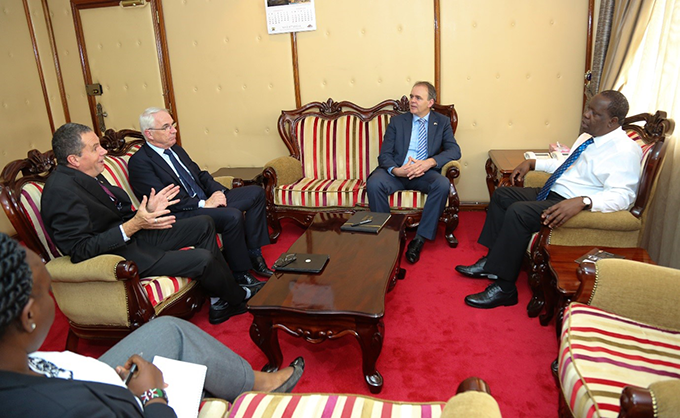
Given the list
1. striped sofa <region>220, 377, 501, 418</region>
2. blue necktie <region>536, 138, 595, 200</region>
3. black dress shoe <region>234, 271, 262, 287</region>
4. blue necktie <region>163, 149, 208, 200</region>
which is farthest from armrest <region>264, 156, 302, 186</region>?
striped sofa <region>220, 377, 501, 418</region>

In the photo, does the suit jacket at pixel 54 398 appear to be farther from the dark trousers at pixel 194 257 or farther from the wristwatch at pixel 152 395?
the dark trousers at pixel 194 257

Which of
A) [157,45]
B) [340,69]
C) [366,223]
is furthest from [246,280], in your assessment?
[157,45]

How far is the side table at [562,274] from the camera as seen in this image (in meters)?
2.07

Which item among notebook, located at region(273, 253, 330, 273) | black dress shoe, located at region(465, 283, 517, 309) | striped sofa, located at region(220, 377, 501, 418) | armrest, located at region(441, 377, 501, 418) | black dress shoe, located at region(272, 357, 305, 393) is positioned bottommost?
black dress shoe, located at region(465, 283, 517, 309)

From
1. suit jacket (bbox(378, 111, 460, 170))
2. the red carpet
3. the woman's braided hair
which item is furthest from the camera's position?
suit jacket (bbox(378, 111, 460, 170))

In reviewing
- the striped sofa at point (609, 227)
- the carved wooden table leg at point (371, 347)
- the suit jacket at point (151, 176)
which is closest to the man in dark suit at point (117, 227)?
the suit jacket at point (151, 176)

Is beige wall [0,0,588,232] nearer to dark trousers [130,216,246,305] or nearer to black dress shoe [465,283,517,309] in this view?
black dress shoe [465,283,517,309]

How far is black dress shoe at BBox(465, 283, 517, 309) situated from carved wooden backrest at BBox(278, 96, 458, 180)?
167 cm

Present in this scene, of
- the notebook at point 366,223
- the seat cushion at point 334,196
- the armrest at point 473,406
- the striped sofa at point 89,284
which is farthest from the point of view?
the seat cushion at point 334,196

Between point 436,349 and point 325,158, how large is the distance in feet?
7.25

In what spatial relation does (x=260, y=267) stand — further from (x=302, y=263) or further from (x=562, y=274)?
(x=562, y=274)

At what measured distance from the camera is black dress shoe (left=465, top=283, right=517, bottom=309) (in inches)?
106

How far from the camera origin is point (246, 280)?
3.00 meters

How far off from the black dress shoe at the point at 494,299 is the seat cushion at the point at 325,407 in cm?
146
